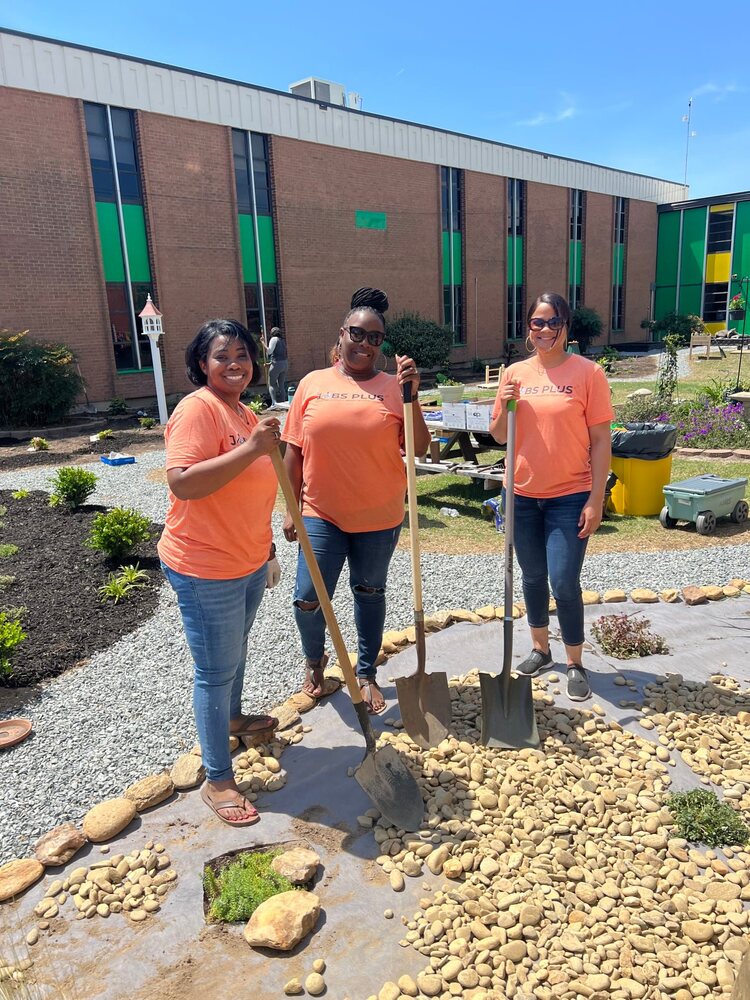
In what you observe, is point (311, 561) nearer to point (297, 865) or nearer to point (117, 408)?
point (297, 865)

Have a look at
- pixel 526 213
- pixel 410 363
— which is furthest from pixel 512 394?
pixel 526 213

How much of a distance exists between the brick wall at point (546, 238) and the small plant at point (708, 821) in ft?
95.0

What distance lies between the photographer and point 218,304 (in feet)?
65.5

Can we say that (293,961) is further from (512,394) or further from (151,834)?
(512,394)

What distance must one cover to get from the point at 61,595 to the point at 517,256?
27.5 m

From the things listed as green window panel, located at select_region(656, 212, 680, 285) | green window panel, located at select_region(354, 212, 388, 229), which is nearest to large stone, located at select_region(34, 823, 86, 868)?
green window panel, located at select_region(354, 212, 388, 229)

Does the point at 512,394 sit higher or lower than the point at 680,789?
higher

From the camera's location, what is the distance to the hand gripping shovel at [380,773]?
2.69 meters

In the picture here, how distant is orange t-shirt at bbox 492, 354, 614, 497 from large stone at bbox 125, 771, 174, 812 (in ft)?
7.07

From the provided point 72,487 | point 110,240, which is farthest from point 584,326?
point 72,487

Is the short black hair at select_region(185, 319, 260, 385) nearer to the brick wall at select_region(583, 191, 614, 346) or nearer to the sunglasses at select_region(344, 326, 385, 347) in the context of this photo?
the sunglasses at select_region(344, 326, 385, 347)

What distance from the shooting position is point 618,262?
35188mm

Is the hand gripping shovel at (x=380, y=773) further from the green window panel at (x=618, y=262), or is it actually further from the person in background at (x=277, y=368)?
the green window panel at (x=618, y=262)

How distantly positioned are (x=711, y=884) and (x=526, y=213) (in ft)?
99.0
